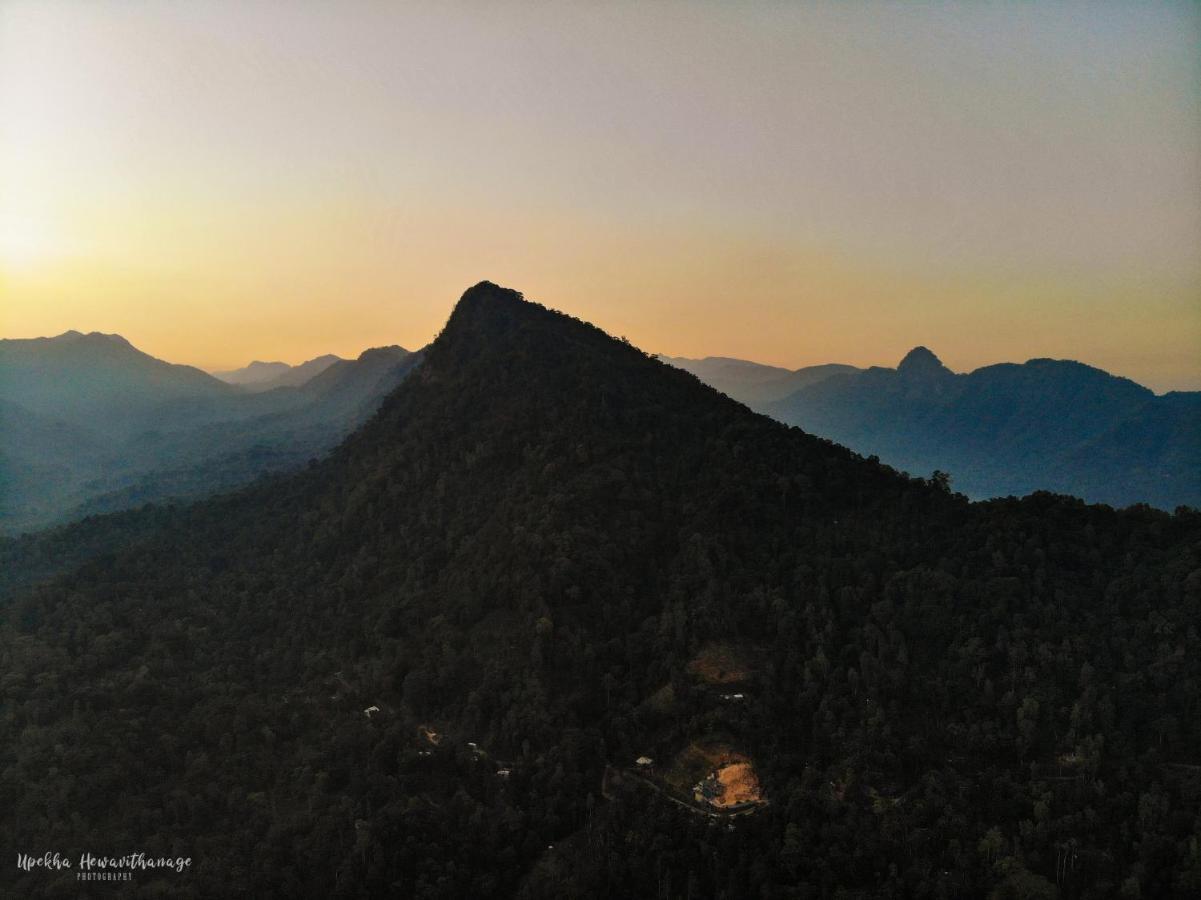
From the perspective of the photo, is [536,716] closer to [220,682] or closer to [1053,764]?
[220,682]

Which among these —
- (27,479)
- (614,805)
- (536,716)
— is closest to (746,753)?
(614,805)

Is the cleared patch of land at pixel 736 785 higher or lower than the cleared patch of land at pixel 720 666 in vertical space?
lower

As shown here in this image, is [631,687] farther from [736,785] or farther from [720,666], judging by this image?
[736,785]

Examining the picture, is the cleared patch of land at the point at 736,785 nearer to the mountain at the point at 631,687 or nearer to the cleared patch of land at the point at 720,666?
the mountain at the point at 631,687

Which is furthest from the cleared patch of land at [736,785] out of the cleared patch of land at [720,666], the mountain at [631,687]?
the cleared patch of land at [720,666]

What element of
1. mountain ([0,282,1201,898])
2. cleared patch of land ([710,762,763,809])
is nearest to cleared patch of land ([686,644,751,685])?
mountain ([0,282,1201,898])

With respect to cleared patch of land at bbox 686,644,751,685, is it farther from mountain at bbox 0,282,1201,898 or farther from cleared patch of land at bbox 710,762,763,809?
cleared patch of land at bbox 710,762,763,809

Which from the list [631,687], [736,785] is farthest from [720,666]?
[736,785]

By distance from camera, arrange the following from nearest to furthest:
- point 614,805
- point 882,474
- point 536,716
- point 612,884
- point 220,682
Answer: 1. point 612,884
2. point 614,805
3. point 536,716
4. point 220,682
5. point 882,474
